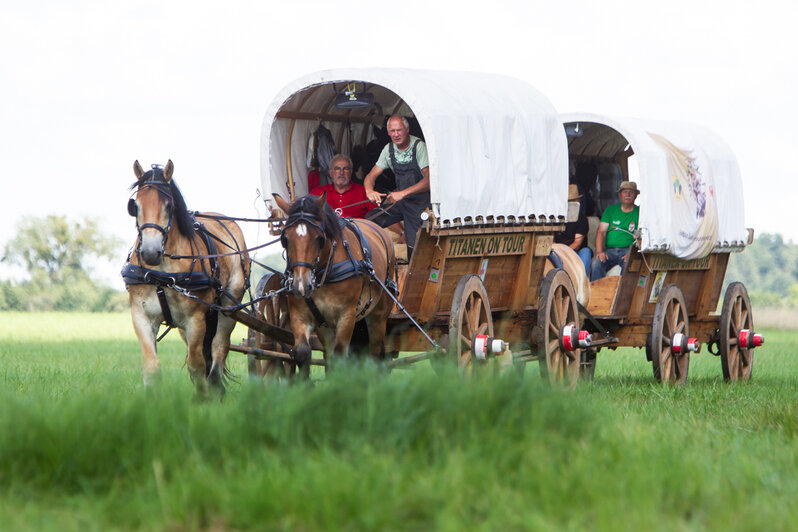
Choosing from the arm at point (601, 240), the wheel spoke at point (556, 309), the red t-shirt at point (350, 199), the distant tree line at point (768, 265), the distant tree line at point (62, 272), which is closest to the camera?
the red t-shirt at point (350, 199)

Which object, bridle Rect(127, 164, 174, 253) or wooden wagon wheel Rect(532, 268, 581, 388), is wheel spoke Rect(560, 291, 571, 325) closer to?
wooden wagon wheel Rect(532, 268, 581, 388)

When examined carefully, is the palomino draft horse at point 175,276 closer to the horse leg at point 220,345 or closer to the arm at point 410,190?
the horse leg at point 220,345

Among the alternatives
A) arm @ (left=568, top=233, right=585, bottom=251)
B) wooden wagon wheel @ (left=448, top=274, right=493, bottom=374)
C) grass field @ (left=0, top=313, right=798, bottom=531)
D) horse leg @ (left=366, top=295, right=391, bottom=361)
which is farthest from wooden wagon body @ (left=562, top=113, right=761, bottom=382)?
grass field @ (left=0, top=313, right=798, bottom=531)

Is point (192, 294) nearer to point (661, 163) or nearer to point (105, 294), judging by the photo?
point (661, 163)

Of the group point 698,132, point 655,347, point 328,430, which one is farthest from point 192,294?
point 698,132

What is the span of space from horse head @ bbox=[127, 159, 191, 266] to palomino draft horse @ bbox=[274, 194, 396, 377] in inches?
32.8

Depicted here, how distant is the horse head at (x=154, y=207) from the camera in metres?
7.73

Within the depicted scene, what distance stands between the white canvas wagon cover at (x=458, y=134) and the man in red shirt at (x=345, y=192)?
0.49 m

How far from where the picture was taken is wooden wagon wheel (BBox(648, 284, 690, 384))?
11367 millimetres

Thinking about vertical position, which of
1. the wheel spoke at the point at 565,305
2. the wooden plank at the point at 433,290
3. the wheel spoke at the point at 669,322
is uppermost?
the wooden plank at the point at 433,290

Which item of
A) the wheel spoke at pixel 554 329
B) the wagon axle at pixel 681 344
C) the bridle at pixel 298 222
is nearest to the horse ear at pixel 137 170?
the bridle at pixel 298 222

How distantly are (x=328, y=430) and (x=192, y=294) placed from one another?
11.8 ft

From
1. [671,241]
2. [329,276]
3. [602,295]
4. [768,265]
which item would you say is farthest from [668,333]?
[768,265]

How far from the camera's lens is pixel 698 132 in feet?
43.9
